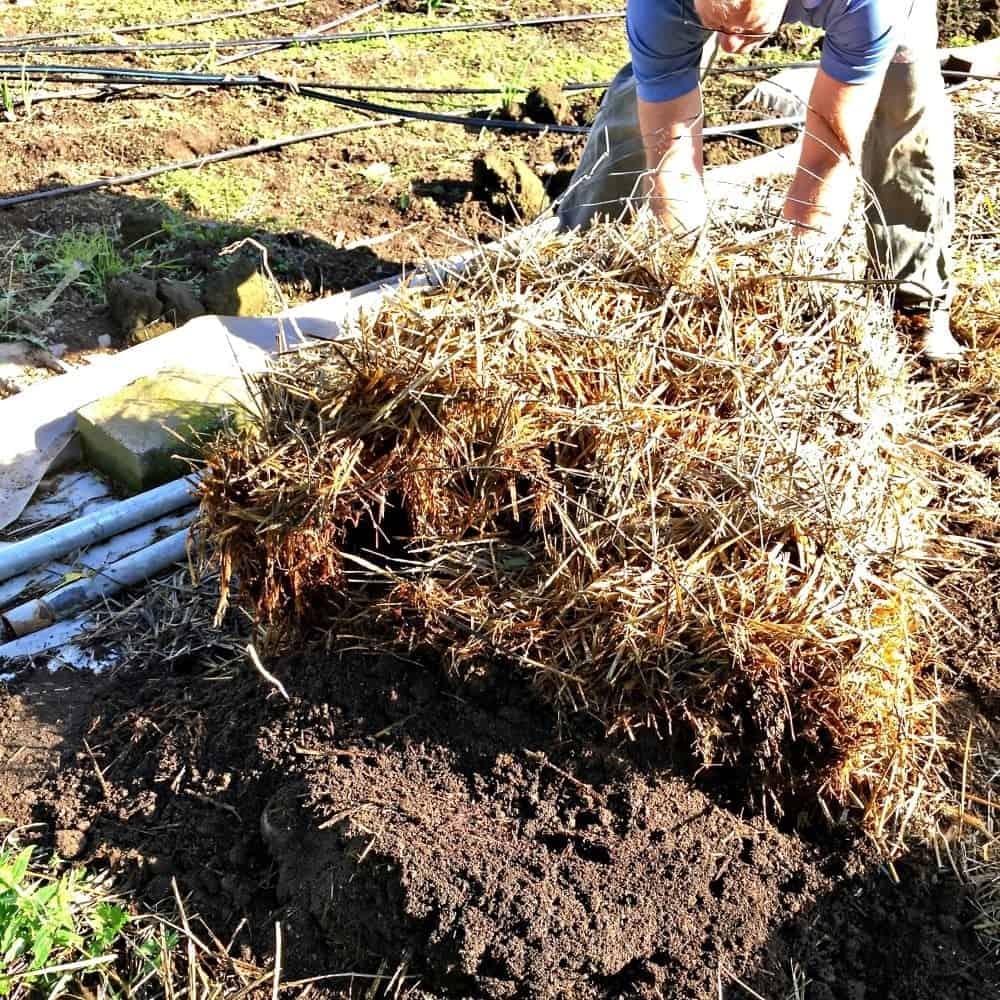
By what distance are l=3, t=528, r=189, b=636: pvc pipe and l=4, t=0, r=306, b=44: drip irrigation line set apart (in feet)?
12.9

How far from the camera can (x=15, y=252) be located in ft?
14.2

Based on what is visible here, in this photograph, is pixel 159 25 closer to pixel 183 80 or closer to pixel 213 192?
pixel 183 80

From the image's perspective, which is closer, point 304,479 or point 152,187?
point 304,479

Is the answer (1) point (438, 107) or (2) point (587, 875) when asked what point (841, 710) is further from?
(1) point (438, 107)

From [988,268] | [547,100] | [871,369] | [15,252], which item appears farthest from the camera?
[547,100]

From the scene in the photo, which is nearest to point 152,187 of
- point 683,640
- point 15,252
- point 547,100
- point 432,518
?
point 15,252

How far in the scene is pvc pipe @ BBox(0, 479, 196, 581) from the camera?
301cm

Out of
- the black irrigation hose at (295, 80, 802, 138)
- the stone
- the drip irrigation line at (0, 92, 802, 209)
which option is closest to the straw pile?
the stone

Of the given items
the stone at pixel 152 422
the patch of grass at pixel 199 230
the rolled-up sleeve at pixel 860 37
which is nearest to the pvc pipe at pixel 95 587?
the stone at pixel 152 422

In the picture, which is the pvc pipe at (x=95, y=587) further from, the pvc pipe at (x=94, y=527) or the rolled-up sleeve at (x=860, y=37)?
the rolled-up sleeve at (x=860, y=37)

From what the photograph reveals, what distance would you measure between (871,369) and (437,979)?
1.62 metres

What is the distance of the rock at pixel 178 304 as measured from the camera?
4.00 m

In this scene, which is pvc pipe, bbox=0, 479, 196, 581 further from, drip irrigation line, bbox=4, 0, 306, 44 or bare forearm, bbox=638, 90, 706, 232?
drip irrigation line, bbox=4, 0, 306, 44

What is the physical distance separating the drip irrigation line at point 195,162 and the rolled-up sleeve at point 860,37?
9.79ft
